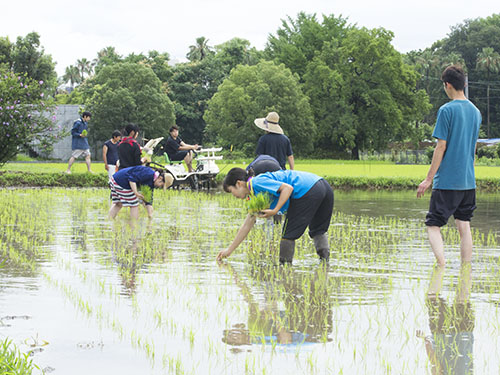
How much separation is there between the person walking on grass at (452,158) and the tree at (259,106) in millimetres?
47373

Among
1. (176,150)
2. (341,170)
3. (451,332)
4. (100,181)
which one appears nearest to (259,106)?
(341,170)

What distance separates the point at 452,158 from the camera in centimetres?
779

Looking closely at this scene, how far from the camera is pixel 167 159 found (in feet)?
68.1

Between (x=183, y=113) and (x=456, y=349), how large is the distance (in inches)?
2477

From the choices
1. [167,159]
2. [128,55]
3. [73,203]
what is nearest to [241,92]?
[128,55]

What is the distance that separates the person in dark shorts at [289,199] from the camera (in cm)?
745

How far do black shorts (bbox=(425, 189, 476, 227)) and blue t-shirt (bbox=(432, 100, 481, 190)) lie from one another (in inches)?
3.1

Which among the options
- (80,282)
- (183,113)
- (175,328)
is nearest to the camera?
(175,328)

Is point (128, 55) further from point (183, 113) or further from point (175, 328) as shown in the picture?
point (175, 328)

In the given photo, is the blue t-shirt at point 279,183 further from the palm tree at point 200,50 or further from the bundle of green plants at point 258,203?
the palm tree at point 200,50

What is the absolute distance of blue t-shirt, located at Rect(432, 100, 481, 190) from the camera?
7.71 metres

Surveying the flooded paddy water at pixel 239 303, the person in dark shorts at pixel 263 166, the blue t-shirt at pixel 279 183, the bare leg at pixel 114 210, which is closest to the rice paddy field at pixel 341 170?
the bare leg at pixel 114 210

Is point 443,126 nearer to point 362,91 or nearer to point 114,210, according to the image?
point 114,210

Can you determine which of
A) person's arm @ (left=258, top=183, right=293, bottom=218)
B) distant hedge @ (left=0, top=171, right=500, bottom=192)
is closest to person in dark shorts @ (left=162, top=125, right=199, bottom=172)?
distant hedge @ (left=0, top=171, right=500, bottom=192)
